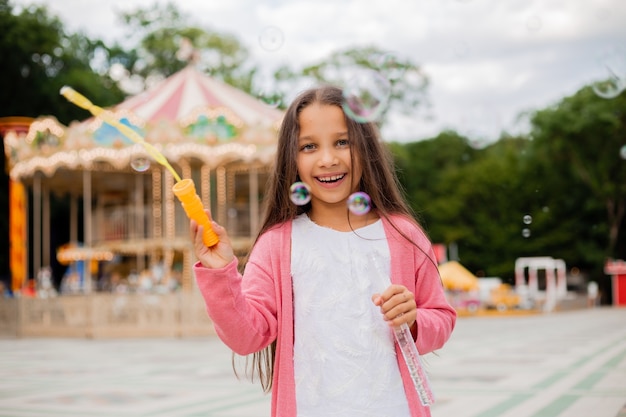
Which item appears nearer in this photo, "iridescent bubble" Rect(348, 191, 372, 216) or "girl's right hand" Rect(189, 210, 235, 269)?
"girl's right hand" Rect(189, 210, 235, 269)

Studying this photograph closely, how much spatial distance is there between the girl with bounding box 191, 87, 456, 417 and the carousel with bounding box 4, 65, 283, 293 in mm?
15162

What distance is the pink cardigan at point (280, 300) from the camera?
2176 millimetres

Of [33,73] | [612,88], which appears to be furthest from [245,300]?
[33,73]

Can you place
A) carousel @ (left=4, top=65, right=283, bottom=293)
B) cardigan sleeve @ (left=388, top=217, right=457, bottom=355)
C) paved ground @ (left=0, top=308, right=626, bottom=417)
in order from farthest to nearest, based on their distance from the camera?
carousel @ (left=4, top=65, right=283, bottom=293), paved ground @ (left=0, top=308, right=626, bottom=417), cardigan sleeve @ (left=388, top=217, right=457, bottom=355)

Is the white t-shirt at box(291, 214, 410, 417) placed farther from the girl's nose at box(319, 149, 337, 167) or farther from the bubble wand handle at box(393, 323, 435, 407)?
the girl's nose at box(319, 149, 337, 167)

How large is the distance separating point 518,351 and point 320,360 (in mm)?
10588

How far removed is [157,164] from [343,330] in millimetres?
18110

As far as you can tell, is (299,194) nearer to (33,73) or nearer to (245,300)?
(245,300)

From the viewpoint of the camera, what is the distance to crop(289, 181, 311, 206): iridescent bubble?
2.55 m

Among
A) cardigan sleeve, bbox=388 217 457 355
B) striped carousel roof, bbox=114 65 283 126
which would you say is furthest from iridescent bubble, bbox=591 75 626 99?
striped carousel roof, bbox=114 65 283 126

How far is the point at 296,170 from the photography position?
2.52m

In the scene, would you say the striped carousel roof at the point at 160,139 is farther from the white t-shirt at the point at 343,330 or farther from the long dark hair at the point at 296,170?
the white t-shirt at the point at 343,330

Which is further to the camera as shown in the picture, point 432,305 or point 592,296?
point 592,296

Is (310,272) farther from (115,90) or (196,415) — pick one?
(115,90)
